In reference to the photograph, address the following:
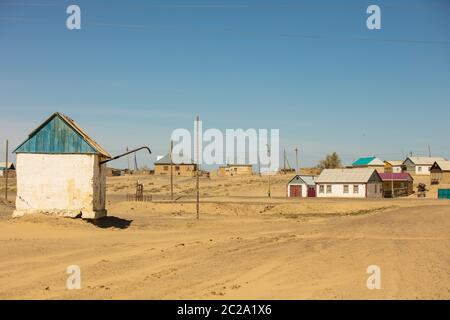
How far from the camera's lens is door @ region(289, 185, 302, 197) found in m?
60.8

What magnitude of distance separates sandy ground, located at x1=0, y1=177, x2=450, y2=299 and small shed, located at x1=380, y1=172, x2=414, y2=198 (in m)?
35.9

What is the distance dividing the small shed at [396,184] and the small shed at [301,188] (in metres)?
9.62

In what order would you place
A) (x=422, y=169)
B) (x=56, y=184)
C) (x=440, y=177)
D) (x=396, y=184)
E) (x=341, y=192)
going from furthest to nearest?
1. (x=422, y=169)
2. (x=440, y=177)
3. (x=396, y=184)
4. (x=341, y=192)
5. (x=56, y=184)

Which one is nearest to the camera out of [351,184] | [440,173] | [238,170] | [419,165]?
[351,184]

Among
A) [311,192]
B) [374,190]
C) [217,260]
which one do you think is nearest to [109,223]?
[217,260]

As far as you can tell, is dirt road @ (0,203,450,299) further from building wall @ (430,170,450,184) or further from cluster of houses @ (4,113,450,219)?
building wall @ (430,170,450,184)

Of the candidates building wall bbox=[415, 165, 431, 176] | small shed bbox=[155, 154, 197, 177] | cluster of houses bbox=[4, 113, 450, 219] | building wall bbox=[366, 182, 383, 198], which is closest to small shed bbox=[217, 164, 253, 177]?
small shed bbox=[155, 154, 197, 177]

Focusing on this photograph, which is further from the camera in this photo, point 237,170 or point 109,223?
point 237,170

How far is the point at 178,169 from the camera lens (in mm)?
97688

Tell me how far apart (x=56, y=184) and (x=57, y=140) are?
7.05 feet

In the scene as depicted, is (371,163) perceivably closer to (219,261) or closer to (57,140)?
(57,140)

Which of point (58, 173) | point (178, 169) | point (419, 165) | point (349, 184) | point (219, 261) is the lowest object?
point (219, 261)
